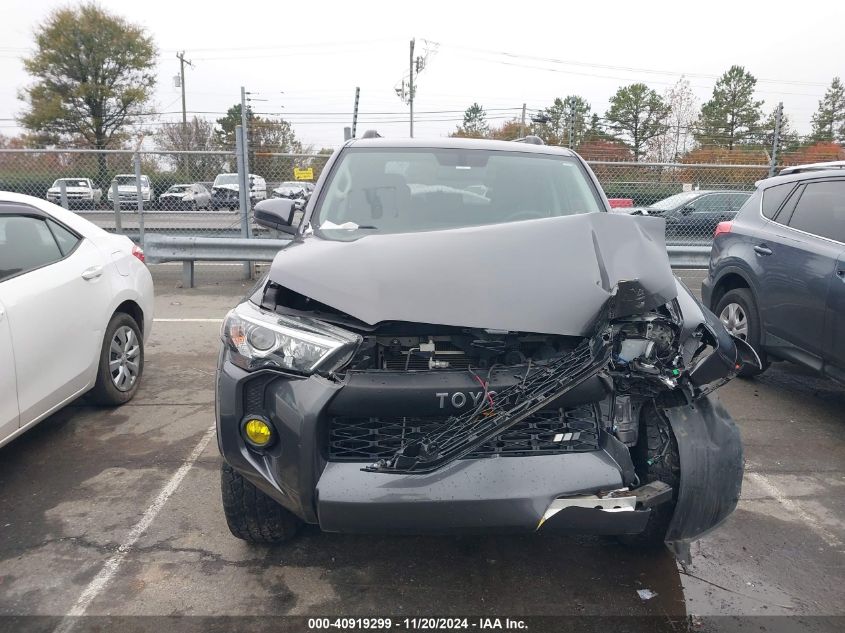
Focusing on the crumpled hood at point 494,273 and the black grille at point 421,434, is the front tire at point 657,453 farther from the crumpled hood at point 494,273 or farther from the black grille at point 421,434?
the crumpled hood at point 494,273

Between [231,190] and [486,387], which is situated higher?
[231,190]

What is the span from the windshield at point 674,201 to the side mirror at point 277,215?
906cm

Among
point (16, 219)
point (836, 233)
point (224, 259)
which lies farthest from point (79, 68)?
point (836, 233)

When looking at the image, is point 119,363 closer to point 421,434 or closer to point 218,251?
point 421,434

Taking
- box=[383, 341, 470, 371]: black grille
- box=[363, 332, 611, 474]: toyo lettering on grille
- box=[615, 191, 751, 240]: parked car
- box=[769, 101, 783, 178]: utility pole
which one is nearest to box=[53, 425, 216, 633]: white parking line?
box=[363, 332, 611, 474]: toyo lettering on grille

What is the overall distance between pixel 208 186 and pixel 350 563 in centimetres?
926

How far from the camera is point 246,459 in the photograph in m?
2.31

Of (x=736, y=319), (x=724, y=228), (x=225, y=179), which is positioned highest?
(x=225, y=179)

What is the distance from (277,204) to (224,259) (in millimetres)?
5781

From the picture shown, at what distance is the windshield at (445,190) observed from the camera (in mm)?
3506

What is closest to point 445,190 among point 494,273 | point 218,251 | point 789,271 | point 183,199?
point 494,273

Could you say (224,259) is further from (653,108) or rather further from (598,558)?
(653,108)

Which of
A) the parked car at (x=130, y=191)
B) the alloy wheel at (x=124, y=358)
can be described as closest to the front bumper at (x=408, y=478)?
the alloy wheel at (x=124, y=358)

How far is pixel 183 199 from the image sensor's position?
33.8ft
